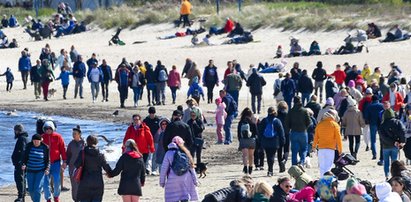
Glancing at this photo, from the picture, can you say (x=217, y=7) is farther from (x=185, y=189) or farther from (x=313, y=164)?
(x=185, y=189)

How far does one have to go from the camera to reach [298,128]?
23.0 m

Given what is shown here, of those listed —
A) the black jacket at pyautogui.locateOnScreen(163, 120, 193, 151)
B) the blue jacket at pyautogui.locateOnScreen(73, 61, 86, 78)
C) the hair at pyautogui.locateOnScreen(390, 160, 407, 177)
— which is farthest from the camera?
the blue jacket at pyautogui.locateOnScreen(73, 61, 86, 78)

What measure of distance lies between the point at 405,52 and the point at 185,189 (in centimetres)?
2620

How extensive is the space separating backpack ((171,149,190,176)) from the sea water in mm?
8805

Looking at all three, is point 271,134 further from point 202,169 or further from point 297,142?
point 202,169

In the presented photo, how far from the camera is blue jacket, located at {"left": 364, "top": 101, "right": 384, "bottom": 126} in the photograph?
967 inches

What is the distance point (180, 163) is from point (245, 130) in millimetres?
4762

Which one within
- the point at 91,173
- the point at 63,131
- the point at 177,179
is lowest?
the point at 63,131

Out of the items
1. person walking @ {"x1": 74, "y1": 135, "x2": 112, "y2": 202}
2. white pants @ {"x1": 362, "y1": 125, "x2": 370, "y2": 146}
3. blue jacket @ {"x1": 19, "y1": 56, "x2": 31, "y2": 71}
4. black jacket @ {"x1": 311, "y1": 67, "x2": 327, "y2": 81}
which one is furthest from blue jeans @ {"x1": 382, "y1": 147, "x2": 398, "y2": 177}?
blue jacket @ {"x1": 19, "y1": 56, "x2": 31, "y2": 71}

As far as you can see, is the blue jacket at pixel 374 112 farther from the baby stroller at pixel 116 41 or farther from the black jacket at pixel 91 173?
the baby stroller at pixel 116 41

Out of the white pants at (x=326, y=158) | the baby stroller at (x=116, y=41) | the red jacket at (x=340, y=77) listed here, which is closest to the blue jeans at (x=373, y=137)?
the white pants at (x=326, y=158)

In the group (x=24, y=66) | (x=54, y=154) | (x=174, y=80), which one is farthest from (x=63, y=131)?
(x=54, y=154)

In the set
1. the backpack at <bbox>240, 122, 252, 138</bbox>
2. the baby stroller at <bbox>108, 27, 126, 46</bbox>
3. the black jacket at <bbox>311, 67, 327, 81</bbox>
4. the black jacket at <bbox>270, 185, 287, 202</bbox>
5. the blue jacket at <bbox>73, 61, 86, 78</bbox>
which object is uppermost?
the baby stroller at <bbox>108, 27, 126, 46</bbox>

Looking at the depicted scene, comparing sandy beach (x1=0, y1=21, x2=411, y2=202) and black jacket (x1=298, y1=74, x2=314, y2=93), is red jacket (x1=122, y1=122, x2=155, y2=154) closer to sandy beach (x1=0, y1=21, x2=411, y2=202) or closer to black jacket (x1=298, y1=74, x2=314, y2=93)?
sandy beach (x1=0, y1=21, x2=411, y2=202)
